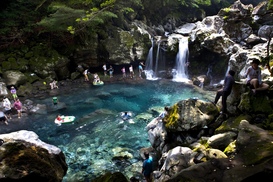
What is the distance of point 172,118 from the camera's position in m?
11.0

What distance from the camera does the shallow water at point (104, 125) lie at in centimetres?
1245

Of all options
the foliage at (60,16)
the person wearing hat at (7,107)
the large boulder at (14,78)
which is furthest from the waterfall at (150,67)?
the person wearing hat at (7,107)

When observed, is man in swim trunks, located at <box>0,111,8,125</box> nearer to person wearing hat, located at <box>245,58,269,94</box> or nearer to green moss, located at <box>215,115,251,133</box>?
green moss, located at <box>215,115,251,133</box>

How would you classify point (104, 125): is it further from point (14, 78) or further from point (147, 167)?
point (14, 78)

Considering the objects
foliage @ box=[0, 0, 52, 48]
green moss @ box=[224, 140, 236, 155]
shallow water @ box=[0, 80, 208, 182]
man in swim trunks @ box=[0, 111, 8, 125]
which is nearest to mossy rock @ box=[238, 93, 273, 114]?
green moss @ box=[224, 140, 236, 155]

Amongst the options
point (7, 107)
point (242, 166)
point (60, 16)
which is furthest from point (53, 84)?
point (242, 166)

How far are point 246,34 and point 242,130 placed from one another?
66.5 ft

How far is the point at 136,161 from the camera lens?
40.5ft

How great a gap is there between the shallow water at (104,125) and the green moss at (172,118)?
2874mm

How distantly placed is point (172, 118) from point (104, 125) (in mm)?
7680

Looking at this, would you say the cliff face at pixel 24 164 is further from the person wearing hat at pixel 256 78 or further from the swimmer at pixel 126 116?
the swimmer at pixel 126 116

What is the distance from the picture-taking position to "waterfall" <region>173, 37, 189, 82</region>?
2861 centimetres

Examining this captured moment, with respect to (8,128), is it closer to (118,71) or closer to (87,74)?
(87,74)

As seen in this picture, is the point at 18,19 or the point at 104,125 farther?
the point at 18,19
